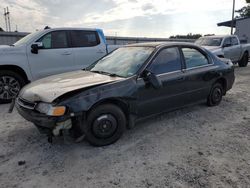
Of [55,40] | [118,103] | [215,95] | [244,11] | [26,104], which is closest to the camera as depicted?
[26,104]

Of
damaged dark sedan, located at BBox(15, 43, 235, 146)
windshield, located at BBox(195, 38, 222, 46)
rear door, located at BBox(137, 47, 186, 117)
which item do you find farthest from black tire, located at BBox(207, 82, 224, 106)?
windshield, located at BBox(195, 38, 222, 46)

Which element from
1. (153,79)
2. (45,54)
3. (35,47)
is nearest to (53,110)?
(153,79)

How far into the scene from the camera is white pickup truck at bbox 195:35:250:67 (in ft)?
34.7

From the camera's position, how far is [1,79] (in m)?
5.74

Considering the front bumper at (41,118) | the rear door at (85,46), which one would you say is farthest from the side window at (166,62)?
the rear door at (85,46)

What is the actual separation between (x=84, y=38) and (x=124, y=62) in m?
3.35

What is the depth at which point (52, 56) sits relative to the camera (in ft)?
21.1

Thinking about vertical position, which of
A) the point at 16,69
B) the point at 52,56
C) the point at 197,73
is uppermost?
the point at 52,56

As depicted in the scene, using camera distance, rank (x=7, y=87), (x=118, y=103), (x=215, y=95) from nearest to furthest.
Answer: (x=118, y=103) < (x=215, y=95) < (x=7, y=87)

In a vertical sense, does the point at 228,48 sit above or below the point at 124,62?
above

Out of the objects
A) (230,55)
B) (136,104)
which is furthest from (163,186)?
(230,55)

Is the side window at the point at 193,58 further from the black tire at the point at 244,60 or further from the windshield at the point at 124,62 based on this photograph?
the black tire at the point at 244,60

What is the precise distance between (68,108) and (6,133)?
1709 millimetres

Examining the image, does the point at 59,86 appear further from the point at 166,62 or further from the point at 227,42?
the point at 227,42
